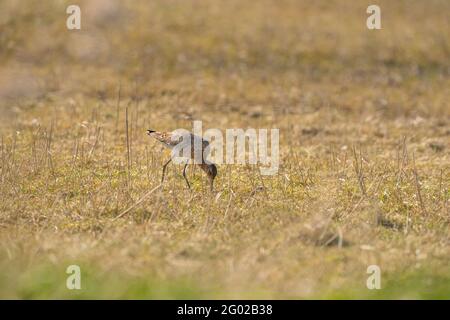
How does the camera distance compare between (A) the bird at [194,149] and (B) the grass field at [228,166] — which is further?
(A) the bird at [194,149]

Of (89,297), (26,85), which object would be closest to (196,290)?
(89,297)

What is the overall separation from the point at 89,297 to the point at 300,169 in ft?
16.0

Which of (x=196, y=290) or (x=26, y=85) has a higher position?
(x=26, y=85)

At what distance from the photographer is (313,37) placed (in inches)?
863

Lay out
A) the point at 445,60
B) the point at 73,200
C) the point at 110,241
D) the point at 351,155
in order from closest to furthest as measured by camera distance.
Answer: the point at 110,241 < the point at 73,200 < the point at 351,155 < the point at 445,60

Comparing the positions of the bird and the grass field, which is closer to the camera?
the grass field

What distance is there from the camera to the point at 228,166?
11.4m

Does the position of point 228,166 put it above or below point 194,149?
below

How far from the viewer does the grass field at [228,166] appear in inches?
282

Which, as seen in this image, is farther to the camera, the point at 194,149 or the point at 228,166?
the point at 228,166

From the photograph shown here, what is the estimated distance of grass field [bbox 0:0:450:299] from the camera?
7.16 metres
